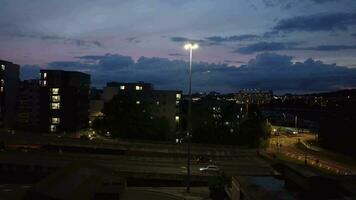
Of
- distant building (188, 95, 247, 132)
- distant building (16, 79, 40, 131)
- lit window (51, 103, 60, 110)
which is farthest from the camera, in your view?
distant building (16, 79, 40, 131)

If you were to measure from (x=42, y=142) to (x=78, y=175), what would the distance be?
33.8 m

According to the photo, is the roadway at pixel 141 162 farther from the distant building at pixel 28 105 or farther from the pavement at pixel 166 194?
the distant building at pixel 28 105

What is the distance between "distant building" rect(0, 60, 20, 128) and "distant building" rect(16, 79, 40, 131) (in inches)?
56.3

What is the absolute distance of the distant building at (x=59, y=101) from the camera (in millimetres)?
107688

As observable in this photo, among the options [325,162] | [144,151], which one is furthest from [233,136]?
[144,151]

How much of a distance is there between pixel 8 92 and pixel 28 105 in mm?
5465

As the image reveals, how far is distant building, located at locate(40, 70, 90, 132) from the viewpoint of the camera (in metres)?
108

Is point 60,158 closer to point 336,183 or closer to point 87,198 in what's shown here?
point 87,198

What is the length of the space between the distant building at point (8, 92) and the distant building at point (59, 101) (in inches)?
312

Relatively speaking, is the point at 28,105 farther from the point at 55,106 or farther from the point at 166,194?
the point at 166,194

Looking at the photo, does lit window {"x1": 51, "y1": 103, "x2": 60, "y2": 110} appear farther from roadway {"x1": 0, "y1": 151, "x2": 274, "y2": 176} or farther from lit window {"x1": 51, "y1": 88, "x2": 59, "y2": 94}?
roadway {"x1": 0, "y1": 151, "x2": 274, "y2": 176}

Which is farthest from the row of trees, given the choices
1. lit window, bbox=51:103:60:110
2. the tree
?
lit window, bbox=51:103:60:110

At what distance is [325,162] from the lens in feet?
231

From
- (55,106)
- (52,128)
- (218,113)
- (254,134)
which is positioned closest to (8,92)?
(55,106)
